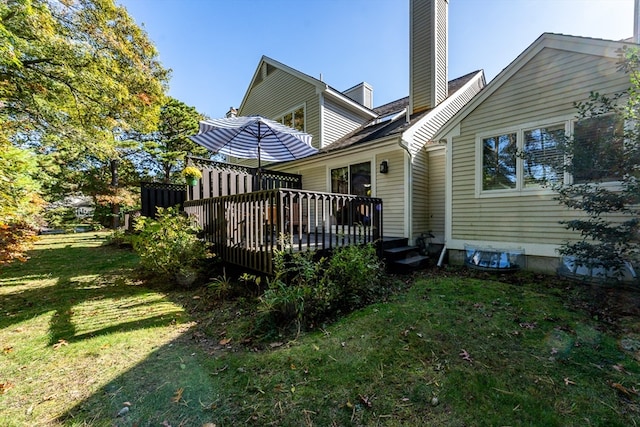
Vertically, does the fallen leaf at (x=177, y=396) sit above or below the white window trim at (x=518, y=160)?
below

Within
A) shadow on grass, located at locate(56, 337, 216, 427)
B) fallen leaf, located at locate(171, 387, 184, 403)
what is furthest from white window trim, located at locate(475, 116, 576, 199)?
fallen leaf, located at locate(171, 387, 184, 403)

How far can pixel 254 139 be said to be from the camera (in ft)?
22.7

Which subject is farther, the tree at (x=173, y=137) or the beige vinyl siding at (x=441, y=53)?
the tree at (x=173, y=137)

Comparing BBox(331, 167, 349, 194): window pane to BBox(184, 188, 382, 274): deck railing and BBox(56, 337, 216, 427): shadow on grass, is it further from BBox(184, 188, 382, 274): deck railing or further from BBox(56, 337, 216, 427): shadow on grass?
BBox(56, 337, 216, 427): shadow on grass

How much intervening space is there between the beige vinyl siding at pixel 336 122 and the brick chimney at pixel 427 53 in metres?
2.62

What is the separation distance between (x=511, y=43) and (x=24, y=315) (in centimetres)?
1243

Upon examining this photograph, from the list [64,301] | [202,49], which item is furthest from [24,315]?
[202,49]

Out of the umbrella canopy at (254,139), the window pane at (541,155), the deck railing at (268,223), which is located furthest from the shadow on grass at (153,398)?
the window pane at (541,155)

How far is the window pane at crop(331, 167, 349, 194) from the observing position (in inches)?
321

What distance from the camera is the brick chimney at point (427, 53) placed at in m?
7.77

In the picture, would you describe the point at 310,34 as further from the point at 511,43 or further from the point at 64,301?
the point at 64,301

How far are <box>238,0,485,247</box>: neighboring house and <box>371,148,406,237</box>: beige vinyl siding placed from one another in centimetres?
3

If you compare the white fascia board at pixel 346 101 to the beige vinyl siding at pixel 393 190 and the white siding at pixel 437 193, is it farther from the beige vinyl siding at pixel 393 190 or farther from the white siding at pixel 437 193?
the white siding at pixel 437 193

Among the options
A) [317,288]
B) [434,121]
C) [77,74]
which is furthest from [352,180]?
[77,74]
